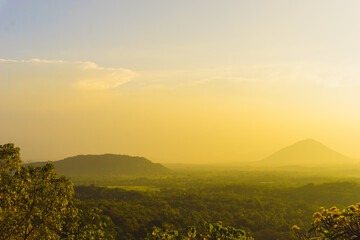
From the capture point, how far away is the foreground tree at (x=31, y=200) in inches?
746

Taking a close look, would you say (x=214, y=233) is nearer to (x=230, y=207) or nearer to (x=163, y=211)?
(x=163, y=211)

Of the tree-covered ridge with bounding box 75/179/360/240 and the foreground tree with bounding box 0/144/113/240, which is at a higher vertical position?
the foreground tree with bounding box 0/144/113/240

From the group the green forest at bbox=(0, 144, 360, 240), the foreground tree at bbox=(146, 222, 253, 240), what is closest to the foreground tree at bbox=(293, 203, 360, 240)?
the green forest at bbox=(0, 144, 360, 240)

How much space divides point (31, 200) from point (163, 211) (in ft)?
340

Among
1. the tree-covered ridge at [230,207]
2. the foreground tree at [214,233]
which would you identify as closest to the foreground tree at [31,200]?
the foreground tree at [214,233]

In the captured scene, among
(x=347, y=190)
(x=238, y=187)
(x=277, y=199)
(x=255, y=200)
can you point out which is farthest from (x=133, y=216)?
(x=347, y=190)

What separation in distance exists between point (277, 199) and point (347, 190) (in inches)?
1617

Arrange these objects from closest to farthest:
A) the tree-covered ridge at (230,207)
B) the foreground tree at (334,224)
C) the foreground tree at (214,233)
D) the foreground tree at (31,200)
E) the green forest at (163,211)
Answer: the foreground tree at (334,224) < the foreground tree at (214,233) < the green forest at (163,211) < the foreground tree at (31,200) < the tree-covered ridge at (230,207)

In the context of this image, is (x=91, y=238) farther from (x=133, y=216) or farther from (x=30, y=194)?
(x=133, y=216)

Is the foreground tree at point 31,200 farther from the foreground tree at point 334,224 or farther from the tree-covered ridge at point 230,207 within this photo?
the tree-covered ridge at point 230,207

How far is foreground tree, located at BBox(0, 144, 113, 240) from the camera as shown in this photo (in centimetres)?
1894

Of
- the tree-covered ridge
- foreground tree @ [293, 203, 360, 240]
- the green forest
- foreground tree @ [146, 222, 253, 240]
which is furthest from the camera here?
the tree-covered ridge

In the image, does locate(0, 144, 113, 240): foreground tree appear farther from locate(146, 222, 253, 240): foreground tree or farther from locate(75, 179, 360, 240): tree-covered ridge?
locate(75, 179, 360, 240): tree-covered ridge

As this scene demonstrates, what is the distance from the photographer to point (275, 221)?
11131cm
